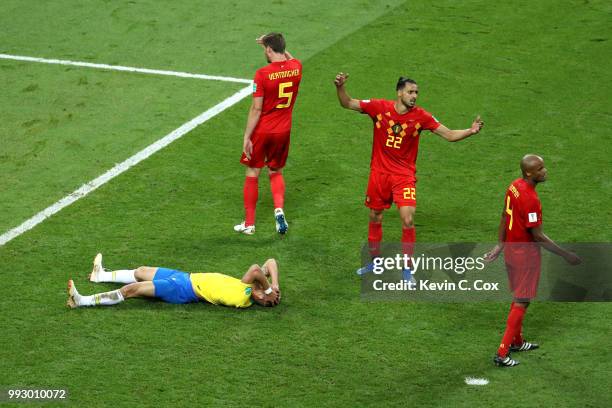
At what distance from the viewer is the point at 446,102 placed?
16.4m

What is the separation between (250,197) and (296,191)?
132cm

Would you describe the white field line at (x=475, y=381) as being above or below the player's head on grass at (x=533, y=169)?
below

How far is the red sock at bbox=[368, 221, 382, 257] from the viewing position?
40.4 ft

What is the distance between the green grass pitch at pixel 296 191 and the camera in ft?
34.0

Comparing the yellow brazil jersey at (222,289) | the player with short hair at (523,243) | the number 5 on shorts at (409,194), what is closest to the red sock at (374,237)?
the number 5 on shorts at (409,194)

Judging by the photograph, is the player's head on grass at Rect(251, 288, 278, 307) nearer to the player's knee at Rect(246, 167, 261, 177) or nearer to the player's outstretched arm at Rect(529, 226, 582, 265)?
the player's knee at Rect(246, 167, 261, 177)

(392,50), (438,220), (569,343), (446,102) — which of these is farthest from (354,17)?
(569,343)

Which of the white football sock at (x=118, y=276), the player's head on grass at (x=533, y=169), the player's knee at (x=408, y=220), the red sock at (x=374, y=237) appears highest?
the player's head on grass at (x=533, y=169)

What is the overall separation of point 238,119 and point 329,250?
12.9 feet

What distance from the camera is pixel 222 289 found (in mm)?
11320

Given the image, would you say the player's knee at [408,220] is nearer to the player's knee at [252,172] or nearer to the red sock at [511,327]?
the red sock at [511,327]

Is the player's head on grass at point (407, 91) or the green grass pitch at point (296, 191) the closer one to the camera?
the green grass pitch at point (296, 191)

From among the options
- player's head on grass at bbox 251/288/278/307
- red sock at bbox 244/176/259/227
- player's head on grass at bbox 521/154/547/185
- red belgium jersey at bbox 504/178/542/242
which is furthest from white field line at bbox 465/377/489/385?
red sock at bbox 244/176/259/227

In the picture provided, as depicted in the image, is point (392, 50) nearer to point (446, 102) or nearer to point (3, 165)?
point (446, 102)
